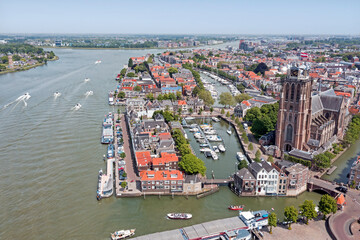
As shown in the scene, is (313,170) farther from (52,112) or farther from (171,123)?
(52,112)

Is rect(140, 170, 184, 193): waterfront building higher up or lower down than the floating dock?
higher up

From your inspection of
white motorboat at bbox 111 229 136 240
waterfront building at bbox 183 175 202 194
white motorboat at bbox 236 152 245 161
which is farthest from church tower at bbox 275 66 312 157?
white motorboat at bbox 111 229 136 240

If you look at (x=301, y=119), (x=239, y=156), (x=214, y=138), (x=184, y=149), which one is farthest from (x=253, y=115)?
(x=184, y=149)

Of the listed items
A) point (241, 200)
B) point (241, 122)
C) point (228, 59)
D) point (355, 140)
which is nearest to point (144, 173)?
point (241, 200)

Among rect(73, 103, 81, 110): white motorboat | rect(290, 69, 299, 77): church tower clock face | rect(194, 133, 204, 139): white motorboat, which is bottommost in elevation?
rect(194, 133, 204, 139): white motorboat

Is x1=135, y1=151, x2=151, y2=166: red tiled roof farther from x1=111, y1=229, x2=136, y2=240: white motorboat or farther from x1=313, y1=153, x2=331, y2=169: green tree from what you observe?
x1=313, y1=153, x2=331, y2=169: green tree
